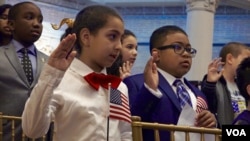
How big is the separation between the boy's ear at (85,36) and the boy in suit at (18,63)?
0.94m

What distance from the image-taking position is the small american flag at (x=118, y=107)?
1870 millimetres

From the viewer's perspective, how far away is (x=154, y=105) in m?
2.23

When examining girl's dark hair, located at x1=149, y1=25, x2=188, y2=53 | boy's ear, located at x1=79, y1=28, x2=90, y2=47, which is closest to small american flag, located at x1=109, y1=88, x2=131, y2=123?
boy's ear, located at x1=79, y1=28, x2=90, y2=47

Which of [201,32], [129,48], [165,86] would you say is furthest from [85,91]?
[201,32]

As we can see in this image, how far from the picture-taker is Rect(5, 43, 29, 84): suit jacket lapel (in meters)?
2.81

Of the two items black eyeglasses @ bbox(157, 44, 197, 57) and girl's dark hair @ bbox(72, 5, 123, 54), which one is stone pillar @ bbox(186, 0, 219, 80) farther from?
girl's dark hair @ bbox(72, 5, 123, 54)

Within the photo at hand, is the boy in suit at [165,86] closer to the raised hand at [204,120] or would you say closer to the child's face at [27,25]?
the raised hand at [204,120]

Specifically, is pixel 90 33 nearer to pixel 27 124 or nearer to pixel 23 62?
pixel 27 124

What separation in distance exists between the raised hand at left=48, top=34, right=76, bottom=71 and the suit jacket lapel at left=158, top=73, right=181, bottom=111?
88 centimetres

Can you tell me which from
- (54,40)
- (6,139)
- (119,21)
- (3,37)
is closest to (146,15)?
(54,40)

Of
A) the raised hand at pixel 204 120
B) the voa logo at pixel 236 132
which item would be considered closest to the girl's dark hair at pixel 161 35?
the raised hand at pixel 204 120

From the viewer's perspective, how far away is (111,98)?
1.88 metres

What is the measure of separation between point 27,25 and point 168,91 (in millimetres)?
1035

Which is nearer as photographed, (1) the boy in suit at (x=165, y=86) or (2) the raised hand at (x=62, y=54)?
(2) the raised hand at (x=62, y=54)
